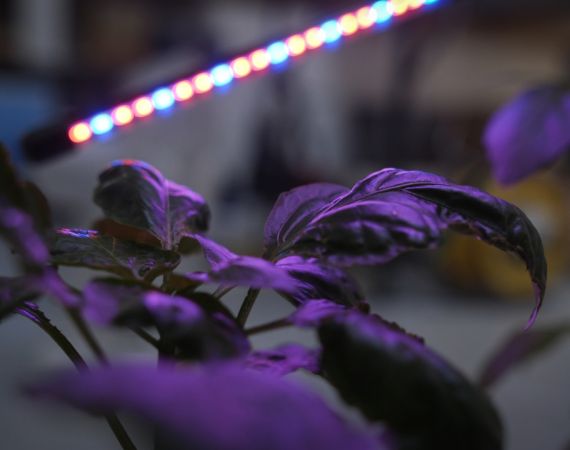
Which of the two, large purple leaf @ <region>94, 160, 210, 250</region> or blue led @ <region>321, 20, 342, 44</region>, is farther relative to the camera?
blue led @ <region>321, 20, 342, 44</region>

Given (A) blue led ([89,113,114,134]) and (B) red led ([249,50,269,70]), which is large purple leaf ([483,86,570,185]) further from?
(A) blue led ([89,113,114,134])

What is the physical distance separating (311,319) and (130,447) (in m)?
0.14

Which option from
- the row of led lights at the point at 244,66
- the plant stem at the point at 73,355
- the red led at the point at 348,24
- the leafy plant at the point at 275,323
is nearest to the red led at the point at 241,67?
the row of led lights at the point at 244,66

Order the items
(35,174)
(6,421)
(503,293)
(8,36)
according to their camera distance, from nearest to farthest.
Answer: (6,421)
(503,293)
(35,174)
(8,36)

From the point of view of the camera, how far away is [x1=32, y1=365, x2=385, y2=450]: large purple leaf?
17 cm

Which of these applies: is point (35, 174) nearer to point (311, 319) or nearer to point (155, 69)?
point (155, 69)

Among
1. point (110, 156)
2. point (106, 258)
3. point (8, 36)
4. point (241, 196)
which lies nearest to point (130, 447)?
point (106, 258)

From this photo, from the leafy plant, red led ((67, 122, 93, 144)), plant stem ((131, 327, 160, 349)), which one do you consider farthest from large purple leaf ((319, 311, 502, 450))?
red led ((67, 122, 93, 144))

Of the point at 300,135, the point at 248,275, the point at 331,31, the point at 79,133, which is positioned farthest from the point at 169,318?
the point at 300,135

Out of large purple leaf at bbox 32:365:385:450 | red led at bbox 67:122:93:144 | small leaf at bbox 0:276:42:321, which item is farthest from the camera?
red led at bbox 67:122:93:144

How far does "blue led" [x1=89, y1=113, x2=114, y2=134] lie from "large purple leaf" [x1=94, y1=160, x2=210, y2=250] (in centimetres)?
10

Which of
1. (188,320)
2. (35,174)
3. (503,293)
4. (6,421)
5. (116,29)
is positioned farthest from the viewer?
(116,29)

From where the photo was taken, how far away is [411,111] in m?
2.79

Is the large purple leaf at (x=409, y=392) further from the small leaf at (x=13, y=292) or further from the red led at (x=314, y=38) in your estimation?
the red led at (x=314, y=38)
